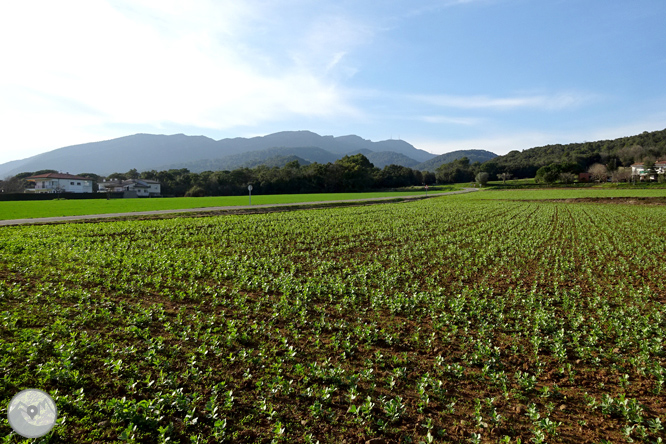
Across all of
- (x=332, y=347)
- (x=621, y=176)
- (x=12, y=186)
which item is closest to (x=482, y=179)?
(x=621, y=176)

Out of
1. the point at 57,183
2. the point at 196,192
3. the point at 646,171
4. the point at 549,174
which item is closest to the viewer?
the point at 196,192

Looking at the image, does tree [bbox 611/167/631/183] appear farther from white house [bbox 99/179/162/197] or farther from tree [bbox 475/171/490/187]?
white house [bbox 99/179/162/197]

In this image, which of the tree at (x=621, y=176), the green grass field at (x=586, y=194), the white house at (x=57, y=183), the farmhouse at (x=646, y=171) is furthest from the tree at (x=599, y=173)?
the white house at (x=57, y=183)

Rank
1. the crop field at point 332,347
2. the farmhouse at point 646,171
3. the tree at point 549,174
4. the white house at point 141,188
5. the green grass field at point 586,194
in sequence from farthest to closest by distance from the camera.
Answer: the tree at point 549,174
the white house at point 141,188
the farmhouse at point 646,171
the green grass field at point 586,194
the crop field at point 332,347

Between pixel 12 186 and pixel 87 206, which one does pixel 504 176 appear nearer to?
pixel 87 206

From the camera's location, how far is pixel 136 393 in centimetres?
477

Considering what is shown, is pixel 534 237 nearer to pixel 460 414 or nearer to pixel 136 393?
pixel 460 414

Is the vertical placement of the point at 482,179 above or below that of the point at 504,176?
below

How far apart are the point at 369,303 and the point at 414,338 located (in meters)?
2.17

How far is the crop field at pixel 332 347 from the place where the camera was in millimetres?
4367

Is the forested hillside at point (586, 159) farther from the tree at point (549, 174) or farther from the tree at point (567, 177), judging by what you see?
the tree at point (567, 177)

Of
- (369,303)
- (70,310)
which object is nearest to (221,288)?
(70,310)

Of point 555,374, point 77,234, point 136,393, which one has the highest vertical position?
point 77,234

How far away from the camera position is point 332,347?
21.3 feet
